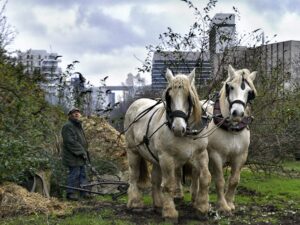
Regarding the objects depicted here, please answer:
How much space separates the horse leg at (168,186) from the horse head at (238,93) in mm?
1090

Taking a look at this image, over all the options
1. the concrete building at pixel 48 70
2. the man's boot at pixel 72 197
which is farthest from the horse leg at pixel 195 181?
the concrete building at pixel 48 70

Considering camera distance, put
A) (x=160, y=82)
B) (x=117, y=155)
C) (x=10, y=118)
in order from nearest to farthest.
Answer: (x=10, y=118), (x=117, y=155), (x=160, y=82)

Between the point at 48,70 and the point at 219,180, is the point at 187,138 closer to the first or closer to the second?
the point at 219,180

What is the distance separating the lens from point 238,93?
788cm

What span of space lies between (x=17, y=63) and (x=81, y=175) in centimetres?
404

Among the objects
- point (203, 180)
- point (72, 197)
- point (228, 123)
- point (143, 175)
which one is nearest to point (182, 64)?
point (72, 197)

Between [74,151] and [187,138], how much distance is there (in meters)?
4.05

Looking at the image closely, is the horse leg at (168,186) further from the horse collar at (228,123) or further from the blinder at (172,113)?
the horse collar at (228,123)

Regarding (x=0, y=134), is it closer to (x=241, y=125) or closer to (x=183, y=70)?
(x=241, y=125)

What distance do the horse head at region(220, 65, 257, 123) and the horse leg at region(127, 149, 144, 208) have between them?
1.73 meters

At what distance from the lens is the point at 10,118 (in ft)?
35.0

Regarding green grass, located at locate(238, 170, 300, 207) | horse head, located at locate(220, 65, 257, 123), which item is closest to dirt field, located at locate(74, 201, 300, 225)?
green grass, located at locate(238, 170, 300, 207)

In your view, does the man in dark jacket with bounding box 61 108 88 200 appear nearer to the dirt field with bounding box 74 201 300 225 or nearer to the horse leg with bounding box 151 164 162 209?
the dirt field with bounding box 74 201 300 225

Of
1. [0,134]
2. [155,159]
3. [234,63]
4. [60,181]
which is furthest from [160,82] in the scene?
[155,159]
